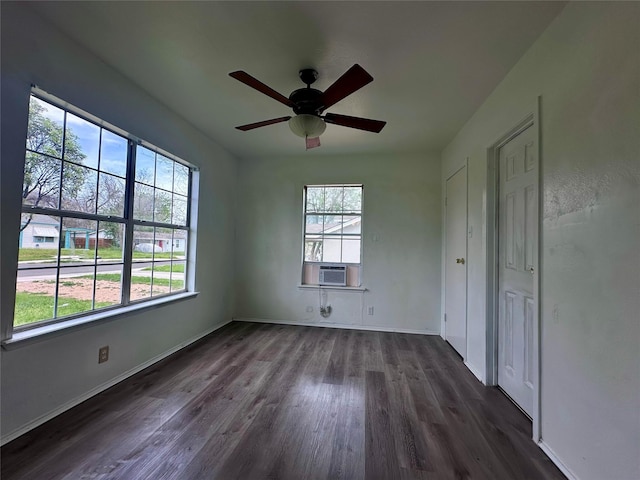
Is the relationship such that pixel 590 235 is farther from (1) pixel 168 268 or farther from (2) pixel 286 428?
(1) pixel 168 268

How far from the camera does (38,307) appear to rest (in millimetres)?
1871

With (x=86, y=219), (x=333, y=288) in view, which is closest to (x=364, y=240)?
(x=333, y=288)

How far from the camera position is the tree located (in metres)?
1.78

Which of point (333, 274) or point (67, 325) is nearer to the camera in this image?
point (67, 325)

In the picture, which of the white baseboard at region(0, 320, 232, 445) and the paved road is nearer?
the white baseboard at region(0, 320, 232, 445)

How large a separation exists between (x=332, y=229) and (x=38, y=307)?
325cm

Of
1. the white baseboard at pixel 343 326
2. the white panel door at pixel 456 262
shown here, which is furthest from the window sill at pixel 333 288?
the white panel door at pixel 456 262

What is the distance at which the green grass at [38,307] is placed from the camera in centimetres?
176

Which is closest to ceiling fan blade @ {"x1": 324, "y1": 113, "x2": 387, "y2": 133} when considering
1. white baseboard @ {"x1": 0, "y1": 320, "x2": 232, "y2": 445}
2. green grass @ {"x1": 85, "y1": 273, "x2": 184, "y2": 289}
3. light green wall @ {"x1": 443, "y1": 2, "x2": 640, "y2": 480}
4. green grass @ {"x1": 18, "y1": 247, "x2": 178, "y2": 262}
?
light green wall @ {"x1": 443, "y1": 2, "x2": 640, "y2": 480}

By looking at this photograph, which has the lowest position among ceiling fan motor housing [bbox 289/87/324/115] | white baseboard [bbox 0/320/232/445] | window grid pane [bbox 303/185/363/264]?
white baseboard [bbox 0/320/232/445]

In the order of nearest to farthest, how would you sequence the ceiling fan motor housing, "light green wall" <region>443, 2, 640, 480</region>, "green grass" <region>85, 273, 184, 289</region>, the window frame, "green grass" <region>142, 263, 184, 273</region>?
"light green wall" <region>443, 2, 640, 480</region> → the window frame → the ceiling fan motor housing → "green grass" <region>85, 273, 184, 289</region> → "green grass" <region>142, 263, 184, 273</region>

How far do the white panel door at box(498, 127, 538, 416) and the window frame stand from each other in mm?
3221

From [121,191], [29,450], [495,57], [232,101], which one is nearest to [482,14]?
[495,57]

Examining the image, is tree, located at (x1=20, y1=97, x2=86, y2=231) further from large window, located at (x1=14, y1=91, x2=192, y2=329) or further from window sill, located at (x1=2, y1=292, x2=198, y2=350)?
window sill, located at (x1=2, y1=292, x2=198, y2=350)
